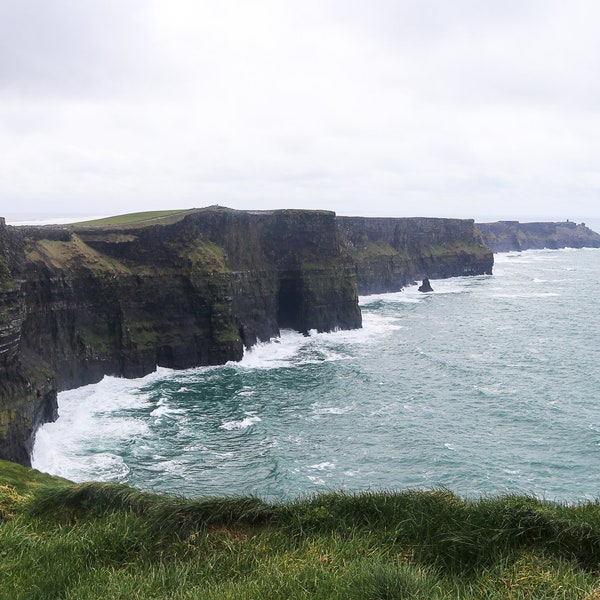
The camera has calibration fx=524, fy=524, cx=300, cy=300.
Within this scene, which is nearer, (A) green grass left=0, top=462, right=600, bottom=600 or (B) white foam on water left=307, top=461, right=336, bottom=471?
(A) green grass left=0, top=462, right=600, bottom=600

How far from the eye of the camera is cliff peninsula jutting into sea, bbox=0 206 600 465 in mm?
37969

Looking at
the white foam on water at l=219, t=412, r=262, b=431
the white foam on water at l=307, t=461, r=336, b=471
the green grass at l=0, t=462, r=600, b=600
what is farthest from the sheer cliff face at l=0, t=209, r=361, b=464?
the green grass at l=0, t=462, r=600, b=600

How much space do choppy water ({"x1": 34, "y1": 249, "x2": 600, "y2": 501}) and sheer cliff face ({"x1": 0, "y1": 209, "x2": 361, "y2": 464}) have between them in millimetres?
2868

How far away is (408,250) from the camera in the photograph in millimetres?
141375

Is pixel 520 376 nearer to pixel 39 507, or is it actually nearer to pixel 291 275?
pixel 291 275

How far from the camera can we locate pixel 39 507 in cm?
1102

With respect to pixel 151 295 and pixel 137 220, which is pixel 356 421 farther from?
pixel 137 220

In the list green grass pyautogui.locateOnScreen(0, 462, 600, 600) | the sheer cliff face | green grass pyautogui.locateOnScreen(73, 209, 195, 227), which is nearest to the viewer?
green grass pyautogui.locateOnScreen(0, 462, 600, 600)

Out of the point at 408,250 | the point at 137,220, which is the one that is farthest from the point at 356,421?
the point at 408,250

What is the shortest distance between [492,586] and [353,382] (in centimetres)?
4537

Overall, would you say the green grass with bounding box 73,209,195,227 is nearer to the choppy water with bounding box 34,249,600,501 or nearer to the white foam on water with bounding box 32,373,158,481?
the choppy water with bounding box 34,249,600,501

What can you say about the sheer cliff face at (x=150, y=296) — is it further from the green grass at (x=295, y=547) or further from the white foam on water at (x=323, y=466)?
the green grass at (x=295, y=547)

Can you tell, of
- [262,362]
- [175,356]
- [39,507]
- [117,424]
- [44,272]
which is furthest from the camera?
[262,362]

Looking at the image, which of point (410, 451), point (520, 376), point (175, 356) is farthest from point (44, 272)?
point (520, 376)
